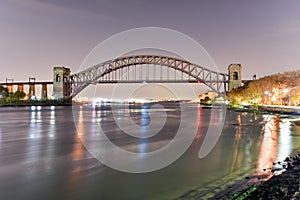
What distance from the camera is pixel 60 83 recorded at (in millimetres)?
104875

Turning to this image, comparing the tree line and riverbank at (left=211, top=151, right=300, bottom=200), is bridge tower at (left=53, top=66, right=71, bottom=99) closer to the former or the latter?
the tree line

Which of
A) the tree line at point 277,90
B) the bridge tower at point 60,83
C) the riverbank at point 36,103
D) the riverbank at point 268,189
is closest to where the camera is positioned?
the riverbank at point 268,189

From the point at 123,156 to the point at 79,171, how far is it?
9.13 ft

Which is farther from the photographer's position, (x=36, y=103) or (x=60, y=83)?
(x=60, y=83)

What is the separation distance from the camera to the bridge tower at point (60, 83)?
104875 millimetres

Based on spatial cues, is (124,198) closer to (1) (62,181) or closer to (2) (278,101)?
(1) (62,181)

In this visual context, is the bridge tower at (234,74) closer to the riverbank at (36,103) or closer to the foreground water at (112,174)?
the riverbank at (36,103)

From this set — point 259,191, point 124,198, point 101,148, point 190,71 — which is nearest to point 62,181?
point 124,198

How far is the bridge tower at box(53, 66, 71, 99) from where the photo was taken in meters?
105

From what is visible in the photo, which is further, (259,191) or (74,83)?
(74,83)

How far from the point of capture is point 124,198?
262 inches

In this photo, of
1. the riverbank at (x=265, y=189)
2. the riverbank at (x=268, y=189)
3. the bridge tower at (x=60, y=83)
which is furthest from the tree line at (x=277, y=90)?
the bridge tower at (x=60, y=83)

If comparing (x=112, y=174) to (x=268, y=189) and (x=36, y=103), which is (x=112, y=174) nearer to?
(x=268, y=189)

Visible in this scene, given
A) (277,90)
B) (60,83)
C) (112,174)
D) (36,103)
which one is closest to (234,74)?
(277,90)
